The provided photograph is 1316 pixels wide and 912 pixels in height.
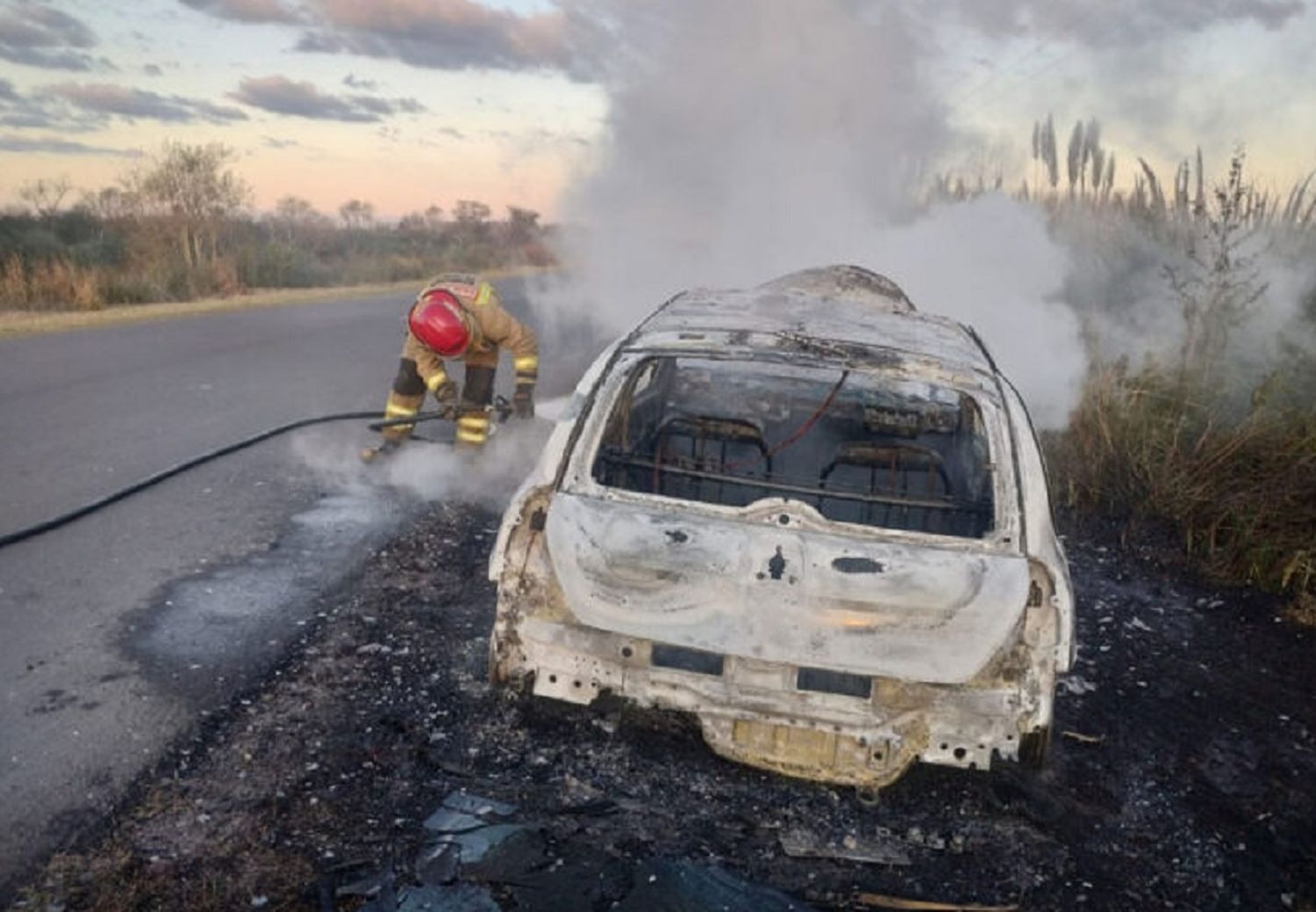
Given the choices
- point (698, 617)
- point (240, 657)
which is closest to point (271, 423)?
point (240, 657)

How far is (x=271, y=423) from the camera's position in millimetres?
8383

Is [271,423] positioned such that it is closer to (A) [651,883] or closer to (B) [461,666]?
(B) [461,666]

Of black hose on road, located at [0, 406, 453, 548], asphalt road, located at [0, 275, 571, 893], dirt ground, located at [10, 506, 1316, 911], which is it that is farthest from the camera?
black hose on road, located at [0, 406, 453, 548]

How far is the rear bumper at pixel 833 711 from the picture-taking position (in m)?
3.17

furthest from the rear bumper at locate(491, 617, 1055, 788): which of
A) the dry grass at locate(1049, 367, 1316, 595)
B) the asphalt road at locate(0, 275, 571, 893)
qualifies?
the dry grass at locate(1049, 367, 1316, 595)

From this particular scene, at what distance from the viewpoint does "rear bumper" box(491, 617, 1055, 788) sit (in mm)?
3174

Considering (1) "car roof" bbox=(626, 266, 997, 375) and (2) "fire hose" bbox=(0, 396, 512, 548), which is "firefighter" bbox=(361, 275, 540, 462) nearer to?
(2) "fire hose" bbox=(0, 396, 512, 548)

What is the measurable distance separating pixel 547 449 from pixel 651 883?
1.48 metres

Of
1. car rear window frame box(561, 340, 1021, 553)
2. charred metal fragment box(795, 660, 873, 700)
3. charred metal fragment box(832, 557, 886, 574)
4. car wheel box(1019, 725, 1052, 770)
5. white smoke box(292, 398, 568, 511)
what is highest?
car rear window frame box(561, 340, 1021, 553)

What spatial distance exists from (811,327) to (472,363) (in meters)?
3.29

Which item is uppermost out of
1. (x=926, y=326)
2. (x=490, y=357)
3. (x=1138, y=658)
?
(x=926, y=326)

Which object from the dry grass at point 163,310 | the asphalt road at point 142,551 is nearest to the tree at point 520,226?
the dry grass at point 163,310

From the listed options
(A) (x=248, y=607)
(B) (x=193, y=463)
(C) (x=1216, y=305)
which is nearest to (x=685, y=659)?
(A) (x=248, y=607)

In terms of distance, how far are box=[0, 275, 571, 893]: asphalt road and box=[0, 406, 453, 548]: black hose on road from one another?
69mm
